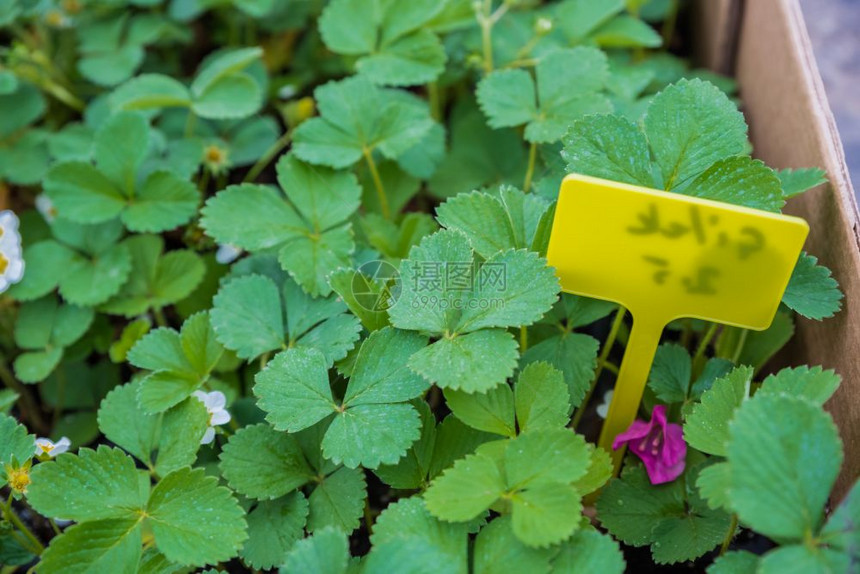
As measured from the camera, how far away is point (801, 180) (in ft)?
3.34

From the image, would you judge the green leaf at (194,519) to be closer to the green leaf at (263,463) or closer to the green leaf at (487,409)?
the green leaf at (263,463)

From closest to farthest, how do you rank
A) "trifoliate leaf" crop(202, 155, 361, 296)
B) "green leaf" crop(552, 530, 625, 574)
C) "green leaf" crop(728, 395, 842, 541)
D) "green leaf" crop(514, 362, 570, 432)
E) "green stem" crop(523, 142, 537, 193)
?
"green leaf" crop(728, 395, 842, 541) → "green leaf" crop(552, 530, 625, 574) → "green leaf" crop(514, 362, 570, 432) → "trifoliate leaf" crop(202, 155, 361, 296) → "green stem" crop(523, 142, 537, 193)

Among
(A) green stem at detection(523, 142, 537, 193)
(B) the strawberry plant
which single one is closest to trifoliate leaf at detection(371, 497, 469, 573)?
(B) the strawberry plant

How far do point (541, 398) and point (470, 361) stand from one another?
0.11 m

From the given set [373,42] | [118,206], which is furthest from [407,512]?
[373,42]

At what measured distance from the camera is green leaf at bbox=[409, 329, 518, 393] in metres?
0.90

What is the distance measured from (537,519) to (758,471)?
0.24 m

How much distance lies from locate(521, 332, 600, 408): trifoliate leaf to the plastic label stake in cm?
6

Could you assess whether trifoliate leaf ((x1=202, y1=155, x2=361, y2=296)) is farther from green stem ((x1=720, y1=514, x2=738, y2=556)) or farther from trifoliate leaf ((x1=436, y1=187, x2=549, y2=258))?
green stem ((x1=720, y1=514, x2=738, y2=556))

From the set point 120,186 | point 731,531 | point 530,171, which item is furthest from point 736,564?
point 120,186

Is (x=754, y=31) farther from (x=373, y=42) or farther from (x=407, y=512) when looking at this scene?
(x=407, y=512)

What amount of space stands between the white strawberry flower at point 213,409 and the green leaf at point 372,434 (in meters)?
0.21

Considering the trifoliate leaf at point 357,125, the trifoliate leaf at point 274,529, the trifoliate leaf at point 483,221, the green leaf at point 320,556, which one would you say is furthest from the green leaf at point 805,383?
the trifoliate leaf at point 357,125

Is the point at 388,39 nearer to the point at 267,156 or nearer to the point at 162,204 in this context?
the point at 267,156
